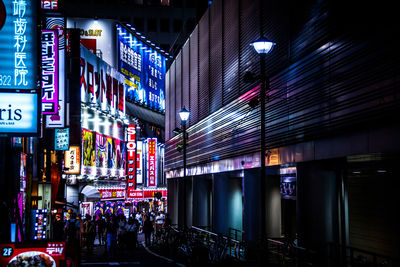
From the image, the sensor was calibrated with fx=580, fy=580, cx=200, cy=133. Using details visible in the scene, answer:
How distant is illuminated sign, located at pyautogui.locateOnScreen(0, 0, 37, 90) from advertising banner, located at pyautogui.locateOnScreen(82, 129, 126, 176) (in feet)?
82.1

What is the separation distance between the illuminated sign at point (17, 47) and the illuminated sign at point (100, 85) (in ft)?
77.9

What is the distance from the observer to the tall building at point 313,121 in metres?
13.3

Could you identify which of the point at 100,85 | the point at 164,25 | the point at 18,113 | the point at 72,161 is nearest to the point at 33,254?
the point at 18,113

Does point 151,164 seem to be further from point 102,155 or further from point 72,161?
point 72,161

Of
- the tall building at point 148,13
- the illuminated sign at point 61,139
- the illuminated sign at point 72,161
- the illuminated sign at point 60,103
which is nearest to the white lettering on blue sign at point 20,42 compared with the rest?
the illuminated sign at point 60,103

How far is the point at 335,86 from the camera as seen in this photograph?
49.5 feet

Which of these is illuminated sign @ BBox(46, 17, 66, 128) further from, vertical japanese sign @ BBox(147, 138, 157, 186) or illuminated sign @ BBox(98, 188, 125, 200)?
vertical japanese sign @ BBox(147, 138, 157, 186)

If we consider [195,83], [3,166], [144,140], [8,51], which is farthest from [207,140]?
[144,140]

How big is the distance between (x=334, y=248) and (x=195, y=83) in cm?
2031

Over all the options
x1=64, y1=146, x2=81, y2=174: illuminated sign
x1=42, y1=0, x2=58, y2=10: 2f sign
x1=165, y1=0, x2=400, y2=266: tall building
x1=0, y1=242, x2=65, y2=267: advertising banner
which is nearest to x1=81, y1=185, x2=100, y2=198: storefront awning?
x1=64, y1=146, x2=81, y2=174: illuminated sign

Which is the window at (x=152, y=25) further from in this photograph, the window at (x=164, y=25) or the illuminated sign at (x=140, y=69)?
the illuminated sign at (x=140, y=69)

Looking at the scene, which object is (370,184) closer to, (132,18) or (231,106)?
(231,106)

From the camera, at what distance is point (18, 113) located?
15.3 m

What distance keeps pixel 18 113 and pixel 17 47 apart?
70.9 inches
